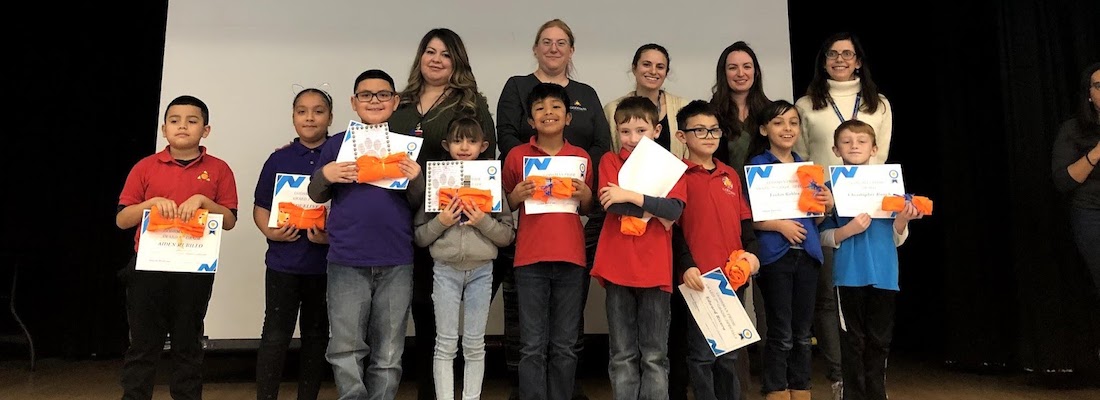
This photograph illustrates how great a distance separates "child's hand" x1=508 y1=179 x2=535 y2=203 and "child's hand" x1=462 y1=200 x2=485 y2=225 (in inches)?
6.1

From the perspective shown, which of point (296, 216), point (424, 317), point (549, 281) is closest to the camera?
point (549, 281)

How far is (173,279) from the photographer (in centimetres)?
252

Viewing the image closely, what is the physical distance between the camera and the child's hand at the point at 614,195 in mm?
2330

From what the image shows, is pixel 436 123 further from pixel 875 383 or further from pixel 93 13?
pixel 93 13

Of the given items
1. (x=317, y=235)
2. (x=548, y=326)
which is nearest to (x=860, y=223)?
(x=548, y=326)

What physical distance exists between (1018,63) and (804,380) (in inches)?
94.9

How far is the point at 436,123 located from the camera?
8.79ft

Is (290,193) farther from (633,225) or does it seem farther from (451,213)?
(633,225)

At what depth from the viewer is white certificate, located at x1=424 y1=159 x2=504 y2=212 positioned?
2.43 m

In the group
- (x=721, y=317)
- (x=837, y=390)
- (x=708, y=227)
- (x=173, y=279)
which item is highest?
(x=708, y=227)

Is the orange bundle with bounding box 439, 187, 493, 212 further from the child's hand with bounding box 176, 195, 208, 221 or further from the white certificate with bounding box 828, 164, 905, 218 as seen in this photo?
the white certificate with bounding box 828, 164, 905, 218

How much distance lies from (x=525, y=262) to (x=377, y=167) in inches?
26.8

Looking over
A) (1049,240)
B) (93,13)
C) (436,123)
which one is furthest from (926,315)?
(93,13)

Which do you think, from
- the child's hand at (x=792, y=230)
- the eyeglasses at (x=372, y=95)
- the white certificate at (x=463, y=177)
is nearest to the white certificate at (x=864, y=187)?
the child's hand at (x=792, y=230)
